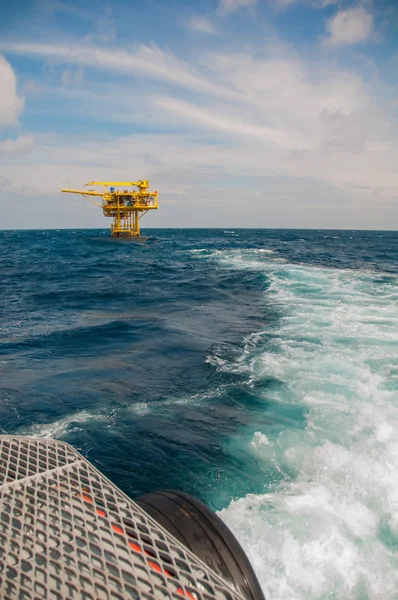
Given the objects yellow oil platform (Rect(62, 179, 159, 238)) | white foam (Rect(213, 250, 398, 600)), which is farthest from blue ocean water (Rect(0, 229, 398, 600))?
yellow oil platform (Rect(62, 179, 159, 238))

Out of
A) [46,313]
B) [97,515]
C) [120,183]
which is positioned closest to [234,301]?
[46,313]

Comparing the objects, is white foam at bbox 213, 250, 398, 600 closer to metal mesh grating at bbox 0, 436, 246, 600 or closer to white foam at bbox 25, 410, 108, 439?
metal mesh grating at bbox 0, 436, 246, 600

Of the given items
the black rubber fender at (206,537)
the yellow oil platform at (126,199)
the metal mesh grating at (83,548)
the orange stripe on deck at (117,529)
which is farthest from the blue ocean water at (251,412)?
the yellow oil platform at (126,199)

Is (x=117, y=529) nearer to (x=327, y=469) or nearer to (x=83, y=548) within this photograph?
(x=83, y=548)

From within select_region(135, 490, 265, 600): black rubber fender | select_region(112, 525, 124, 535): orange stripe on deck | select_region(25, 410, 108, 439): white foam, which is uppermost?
select_region(112, 525, 124, 535): orange stripe on deck

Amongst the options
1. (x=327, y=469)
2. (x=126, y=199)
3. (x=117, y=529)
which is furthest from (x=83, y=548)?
(x=126, y=199)

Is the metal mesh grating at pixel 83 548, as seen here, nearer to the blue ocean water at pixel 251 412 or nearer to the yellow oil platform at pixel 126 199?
the blue ocean water at pixel 251 412

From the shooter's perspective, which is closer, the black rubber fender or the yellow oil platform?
the black rubber fender
